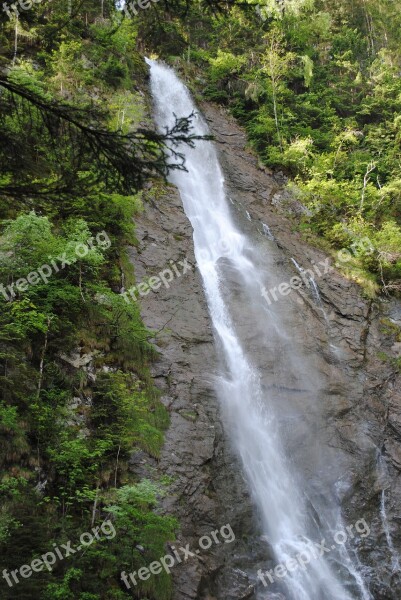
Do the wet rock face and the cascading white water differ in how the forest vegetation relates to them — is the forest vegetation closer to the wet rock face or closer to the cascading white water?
the wet rock face

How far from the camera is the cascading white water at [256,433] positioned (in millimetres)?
8266

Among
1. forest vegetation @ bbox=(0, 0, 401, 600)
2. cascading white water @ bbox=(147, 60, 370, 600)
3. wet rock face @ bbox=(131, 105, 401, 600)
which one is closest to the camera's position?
forest vegetation @ bbox=(0, 0, 401, 600)

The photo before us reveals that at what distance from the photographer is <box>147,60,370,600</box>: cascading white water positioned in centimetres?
827

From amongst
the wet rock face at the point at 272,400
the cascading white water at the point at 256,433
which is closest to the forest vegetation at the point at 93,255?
the wet rock face at the point at 272,400

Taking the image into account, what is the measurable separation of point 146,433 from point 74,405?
1.22 meters

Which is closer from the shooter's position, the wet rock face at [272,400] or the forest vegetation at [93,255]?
the forest vegetation at [93,255]

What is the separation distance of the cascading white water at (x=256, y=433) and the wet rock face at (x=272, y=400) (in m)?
0.28

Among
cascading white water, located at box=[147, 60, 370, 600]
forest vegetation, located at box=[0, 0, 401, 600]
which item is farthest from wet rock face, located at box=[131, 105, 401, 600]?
forest vegetation, located at box=[0, 0, 401, 600]

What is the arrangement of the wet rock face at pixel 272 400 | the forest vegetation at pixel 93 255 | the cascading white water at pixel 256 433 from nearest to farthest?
the forest vegetation at pixel 93 255
the wet rock face at pixel 272 400
the cascading white water at pixel 256 433

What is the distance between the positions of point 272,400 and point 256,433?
1.12 metres

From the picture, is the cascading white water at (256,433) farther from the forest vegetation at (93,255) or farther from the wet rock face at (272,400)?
the forest vegetation at (93,255)

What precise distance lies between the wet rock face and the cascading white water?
0.93 ft

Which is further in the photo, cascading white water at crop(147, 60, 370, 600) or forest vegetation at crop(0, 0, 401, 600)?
cascading white water at crop(147, 60, 370, 600)

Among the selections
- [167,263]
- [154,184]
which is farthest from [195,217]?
[167,263]
